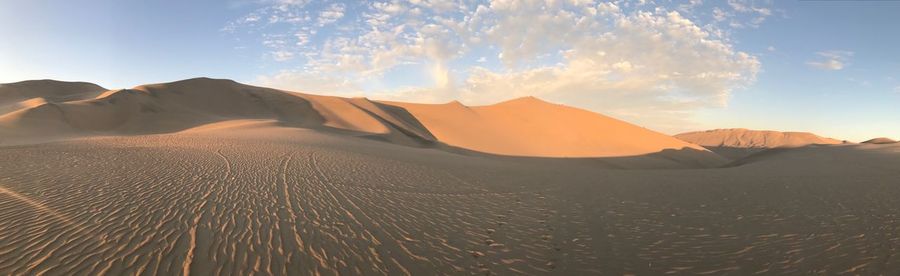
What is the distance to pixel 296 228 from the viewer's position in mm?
6547

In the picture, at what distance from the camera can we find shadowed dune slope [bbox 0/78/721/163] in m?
29.6

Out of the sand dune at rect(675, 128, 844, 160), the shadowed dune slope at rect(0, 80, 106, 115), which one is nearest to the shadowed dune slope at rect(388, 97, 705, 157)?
the shadowed dune slope at rect(0, 80, 106, 115)

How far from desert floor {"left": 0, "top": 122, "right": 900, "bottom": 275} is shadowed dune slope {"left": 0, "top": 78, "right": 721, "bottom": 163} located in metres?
20.4

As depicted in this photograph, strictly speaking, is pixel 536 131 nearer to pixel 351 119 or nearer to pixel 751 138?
pixel 351 119

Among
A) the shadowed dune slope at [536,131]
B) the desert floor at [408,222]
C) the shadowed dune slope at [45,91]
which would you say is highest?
the shadowed dune slope at [45,91]

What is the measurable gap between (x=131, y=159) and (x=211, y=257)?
10.5 metres

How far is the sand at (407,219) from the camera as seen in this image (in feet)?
17.2

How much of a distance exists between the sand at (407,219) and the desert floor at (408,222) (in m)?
0.03

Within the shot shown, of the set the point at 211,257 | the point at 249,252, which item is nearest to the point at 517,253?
the point at 249,252

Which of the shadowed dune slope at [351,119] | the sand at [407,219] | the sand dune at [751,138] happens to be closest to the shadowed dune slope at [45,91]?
the shadowed dune slope at [351,119]

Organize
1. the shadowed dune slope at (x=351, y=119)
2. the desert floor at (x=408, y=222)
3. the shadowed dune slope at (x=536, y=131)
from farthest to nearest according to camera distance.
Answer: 1. the shadowed dune slope at (x=536, y=131)
2. the shadowed dune slope at (x=351, y=119)
3. the desert floor at (x=408, y=222)

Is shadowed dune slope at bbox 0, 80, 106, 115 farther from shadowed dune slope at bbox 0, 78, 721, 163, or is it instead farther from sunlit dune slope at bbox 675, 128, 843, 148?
sunlit dune slope at bbox 675, 128, 843, 148

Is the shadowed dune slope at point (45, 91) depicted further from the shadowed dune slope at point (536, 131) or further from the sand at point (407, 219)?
the sand at point (407, 219)

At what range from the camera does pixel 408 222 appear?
24.1ft
